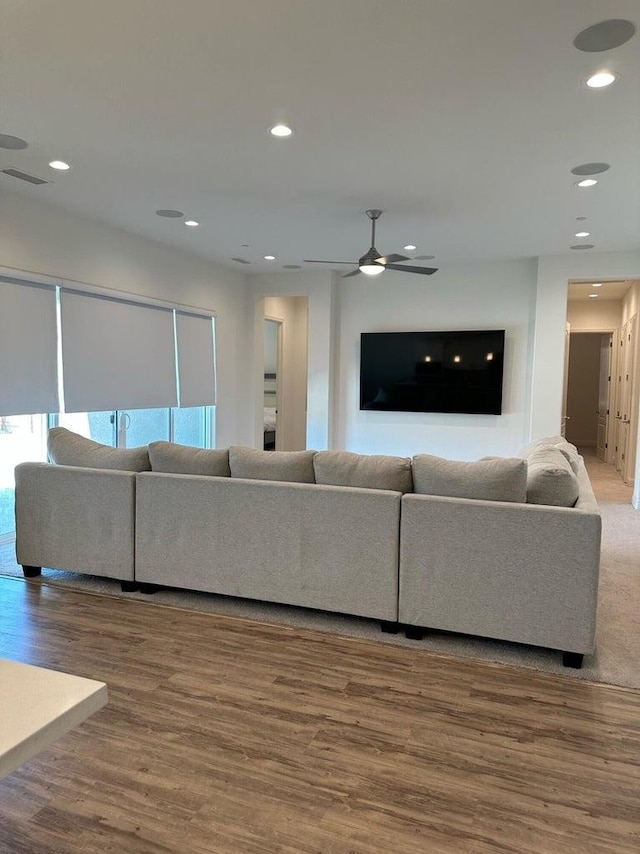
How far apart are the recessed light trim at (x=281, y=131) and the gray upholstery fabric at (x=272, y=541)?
6.98 ft

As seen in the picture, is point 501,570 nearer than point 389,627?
Yes

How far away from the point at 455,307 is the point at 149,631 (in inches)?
227

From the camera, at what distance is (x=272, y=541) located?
3389 millimetres

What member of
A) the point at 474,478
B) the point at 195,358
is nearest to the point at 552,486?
the point at 474,478

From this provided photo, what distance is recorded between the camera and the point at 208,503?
353cm

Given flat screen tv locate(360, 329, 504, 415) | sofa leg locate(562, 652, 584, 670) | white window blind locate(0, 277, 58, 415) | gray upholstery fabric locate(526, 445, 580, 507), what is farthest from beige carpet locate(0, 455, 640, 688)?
flat screen tv locate(360, 329, 504, 415)

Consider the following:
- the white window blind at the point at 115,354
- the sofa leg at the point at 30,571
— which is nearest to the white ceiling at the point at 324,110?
the white window blind at the point at 115,354

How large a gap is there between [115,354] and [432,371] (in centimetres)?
391

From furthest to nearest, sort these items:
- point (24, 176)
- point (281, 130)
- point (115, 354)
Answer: point (115, 354), point (24, 176), point (281, 130)

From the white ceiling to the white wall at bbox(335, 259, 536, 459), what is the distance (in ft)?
5.98

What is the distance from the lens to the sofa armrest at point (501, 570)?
282 cm

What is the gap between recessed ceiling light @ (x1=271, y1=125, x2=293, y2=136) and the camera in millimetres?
3486

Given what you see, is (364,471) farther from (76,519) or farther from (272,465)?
(76,519)

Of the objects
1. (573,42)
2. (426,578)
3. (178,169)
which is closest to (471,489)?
(426,578)
